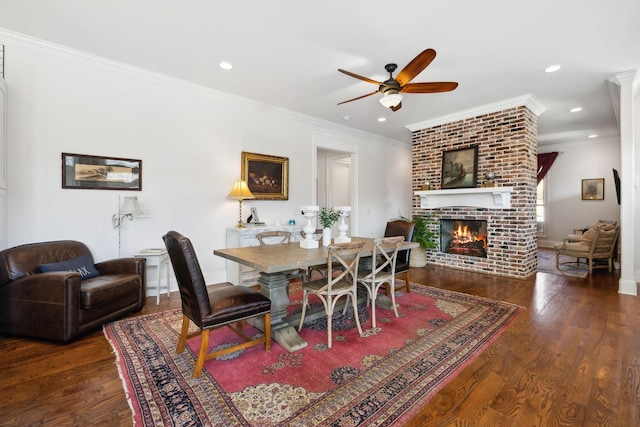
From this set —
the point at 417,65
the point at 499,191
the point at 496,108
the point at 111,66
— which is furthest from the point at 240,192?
the point at 496,108

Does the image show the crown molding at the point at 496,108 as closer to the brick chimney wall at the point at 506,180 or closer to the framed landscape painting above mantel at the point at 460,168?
the brick chimney wall at the point at 506,180

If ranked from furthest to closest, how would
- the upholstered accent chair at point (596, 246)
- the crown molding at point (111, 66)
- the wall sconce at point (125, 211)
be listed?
the upholstered accent chair at point (596, 246) < the wall sconce at point (125, 211) < the crown molding at point (111, 66)

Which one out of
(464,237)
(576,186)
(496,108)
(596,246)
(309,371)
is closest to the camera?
(309,371)

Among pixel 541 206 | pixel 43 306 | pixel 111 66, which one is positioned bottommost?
pixel 43 306

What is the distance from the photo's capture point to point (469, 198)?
5117 mm

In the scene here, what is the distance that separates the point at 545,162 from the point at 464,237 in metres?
4.41

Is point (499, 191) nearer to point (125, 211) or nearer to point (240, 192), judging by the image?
point (240, 192)

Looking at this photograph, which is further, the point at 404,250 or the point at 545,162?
the point at 545,162

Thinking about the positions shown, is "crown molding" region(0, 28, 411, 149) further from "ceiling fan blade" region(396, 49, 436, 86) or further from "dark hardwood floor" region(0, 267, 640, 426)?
"dark hardwood floor" region(0, 267, 640, 426)

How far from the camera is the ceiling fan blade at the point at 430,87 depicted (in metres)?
3.01

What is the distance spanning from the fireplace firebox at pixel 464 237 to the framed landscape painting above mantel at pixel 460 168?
720mm

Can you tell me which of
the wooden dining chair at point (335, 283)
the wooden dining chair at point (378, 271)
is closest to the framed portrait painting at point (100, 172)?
the wooden dining chair at point (335, 283)

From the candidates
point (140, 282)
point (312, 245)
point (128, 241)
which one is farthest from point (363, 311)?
point (128, 241)

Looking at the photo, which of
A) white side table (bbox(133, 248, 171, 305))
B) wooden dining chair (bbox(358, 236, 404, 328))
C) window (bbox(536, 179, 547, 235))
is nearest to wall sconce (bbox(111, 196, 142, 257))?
white side table (bbox(133, 248, 171, 305))
